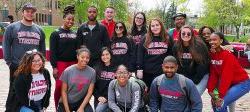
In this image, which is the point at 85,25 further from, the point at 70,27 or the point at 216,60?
the point at 216,60

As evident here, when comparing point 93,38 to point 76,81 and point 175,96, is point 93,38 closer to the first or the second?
point 76,81

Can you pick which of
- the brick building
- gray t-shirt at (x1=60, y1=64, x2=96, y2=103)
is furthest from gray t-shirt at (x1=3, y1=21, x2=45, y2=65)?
the brick building

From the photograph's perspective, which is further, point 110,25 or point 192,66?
point 110,25

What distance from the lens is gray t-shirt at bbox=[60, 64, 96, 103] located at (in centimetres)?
701

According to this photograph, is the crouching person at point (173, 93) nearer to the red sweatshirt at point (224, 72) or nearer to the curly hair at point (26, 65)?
the red sweatshirt at point (224, 72)

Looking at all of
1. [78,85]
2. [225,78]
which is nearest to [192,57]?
[225,78]

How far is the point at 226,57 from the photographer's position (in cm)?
640

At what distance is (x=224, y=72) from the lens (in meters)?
6.38

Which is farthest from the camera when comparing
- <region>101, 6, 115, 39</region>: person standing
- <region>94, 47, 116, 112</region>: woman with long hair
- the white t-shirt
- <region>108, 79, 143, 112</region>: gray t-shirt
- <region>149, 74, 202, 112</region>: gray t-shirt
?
<region>101, 6, 115, 39</region>: person standing

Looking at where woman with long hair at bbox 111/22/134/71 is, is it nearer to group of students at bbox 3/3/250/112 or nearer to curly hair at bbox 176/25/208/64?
group of students at bbox 3/3/250/112

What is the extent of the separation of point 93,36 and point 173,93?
7.19 ft

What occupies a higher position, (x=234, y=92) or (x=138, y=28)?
(x=138, y=28)

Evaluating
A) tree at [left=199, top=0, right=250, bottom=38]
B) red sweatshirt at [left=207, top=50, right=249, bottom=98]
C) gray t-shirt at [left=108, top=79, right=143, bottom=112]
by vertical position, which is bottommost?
gray t-shirt at [left=108, top=79, right=143, bottom=112]

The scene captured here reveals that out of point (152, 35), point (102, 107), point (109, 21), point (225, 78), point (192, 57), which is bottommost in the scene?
point (102, 107)
